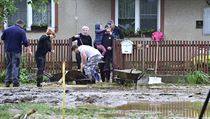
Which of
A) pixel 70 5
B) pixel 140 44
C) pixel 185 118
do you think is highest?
pixel 70 5

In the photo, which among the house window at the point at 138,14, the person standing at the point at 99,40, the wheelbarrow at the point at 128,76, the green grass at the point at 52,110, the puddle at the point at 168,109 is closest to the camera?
the green grass at the point at 52,110

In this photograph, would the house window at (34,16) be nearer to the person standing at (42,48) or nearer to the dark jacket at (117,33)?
the dark jacket at (117,33)

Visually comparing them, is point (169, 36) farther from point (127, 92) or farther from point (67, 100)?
point (67, 100)

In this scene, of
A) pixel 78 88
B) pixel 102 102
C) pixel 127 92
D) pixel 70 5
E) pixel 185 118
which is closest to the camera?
pixel 185 118

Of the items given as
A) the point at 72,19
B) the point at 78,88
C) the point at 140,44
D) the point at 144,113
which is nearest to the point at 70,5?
the point at 72,19

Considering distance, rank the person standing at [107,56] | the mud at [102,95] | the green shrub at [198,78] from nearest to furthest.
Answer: the mud at [102,95] → the green shrub at [198,78] → the person standing at [107,56]

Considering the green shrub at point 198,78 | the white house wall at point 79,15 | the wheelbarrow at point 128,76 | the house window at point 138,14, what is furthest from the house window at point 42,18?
the green shrub at point 198,78

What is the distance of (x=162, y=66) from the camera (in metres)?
22.3

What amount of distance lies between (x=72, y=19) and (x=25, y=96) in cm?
946

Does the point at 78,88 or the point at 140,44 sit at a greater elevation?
the point at 140,44

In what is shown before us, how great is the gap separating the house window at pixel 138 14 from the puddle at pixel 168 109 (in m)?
10.5

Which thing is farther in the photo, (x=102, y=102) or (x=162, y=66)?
(x=162, y=66)

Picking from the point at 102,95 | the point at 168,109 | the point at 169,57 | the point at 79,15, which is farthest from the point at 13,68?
the point at 168,109

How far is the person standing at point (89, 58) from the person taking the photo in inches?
782
